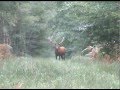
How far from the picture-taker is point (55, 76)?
8.97 meters

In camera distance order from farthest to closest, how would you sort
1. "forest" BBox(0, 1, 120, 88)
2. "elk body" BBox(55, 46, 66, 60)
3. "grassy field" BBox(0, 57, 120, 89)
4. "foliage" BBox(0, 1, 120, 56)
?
"elk body" BBox(55, 46, 66, 60), "foliage" BBox(0, 1, 120, 56), "forest" BBox(0, 1, 120, 88), "grassy field" BBox(0, 57, 120, 89)

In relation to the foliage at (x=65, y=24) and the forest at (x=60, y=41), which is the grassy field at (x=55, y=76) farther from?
the foliage at (x=65, y=24)

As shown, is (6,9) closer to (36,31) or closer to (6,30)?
(6,30)

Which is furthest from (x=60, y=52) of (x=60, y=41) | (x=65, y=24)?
(x=65, y=24)

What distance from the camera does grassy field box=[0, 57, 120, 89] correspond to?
25.4 ft

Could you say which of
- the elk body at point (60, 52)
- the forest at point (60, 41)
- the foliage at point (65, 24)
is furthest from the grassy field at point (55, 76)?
the elk body at point (60, 52)

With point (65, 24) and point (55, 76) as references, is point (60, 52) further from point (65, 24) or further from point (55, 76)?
point (55, 76)

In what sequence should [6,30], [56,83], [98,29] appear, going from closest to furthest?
[56,83] → [98,29] → [6,30]

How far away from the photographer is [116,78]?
Result: 8.57m

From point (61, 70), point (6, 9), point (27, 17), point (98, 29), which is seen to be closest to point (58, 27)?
point (27, 17)

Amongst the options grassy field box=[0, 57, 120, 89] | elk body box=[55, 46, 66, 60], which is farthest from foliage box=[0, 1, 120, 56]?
grassy field box=[0, 57, 120, 89]

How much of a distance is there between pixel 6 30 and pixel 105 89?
17.2 meters

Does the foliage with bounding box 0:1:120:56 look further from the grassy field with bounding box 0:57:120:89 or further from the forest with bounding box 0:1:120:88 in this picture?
the grassy field with bounding box 0:57:120:89

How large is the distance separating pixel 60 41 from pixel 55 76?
15.3m
